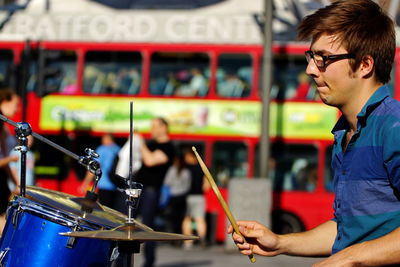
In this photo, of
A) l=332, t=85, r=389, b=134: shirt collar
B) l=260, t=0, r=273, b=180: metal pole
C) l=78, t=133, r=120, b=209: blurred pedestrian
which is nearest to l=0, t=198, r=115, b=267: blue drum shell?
l=332, t=85, r=389, b=134: shirt collar

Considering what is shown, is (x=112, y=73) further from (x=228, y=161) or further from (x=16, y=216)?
(x=16, y=216)

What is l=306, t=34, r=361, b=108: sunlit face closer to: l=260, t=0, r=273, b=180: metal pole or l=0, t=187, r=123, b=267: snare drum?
l=0, t=187, r=123, b=267: snare drum

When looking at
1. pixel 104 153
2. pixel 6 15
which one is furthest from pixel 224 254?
pixel 6 15

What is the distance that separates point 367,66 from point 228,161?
41.6ft

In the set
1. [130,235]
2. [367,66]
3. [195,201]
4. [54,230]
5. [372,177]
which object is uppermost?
[367,66]

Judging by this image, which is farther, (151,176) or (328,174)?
(328,174)

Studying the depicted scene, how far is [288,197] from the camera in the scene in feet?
49.7

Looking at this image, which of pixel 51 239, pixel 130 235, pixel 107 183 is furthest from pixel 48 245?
pixel 107 183

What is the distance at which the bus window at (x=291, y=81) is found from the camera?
49.7ft

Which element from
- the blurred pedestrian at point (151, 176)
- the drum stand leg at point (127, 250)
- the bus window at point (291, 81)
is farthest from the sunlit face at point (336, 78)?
the bus window at point (291, 81)

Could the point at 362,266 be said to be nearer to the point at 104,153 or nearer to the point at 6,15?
the point at 104,153

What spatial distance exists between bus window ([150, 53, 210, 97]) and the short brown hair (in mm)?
12587

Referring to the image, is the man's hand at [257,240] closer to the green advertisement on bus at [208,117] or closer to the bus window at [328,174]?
the green advertisement on bus at [208,117]

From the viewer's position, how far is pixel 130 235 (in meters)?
3.38
